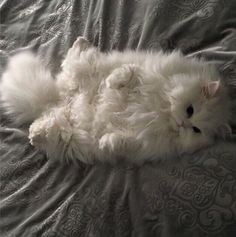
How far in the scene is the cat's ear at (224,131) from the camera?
1246mm

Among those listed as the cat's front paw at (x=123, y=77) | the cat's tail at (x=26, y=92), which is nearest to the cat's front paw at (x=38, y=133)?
the cat's tail at (x=26, y=92)

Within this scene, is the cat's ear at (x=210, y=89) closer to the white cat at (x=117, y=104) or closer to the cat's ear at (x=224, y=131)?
the white cat at (x=117, y=104)

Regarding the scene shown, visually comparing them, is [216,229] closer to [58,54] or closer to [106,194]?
[106,194]

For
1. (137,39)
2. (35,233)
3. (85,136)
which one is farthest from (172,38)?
(35,233)

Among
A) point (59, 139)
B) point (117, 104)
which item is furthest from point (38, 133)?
point (117, 104)

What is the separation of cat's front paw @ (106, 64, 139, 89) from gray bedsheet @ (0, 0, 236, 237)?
0.21m

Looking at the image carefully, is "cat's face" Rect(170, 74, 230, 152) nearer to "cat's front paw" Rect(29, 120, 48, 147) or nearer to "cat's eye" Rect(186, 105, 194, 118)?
"cat's eye" Rect(186, 105, 194, 118)

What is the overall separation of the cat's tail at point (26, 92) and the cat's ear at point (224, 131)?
2.31 ft

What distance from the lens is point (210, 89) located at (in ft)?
4.01

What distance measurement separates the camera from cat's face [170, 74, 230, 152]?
4.11 ft

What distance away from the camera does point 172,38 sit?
149cm

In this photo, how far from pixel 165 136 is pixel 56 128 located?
0.44 meters

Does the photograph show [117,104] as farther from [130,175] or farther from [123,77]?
[130,175]

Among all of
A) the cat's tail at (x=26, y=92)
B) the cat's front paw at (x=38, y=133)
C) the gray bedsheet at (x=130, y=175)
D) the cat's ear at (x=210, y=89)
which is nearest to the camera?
the gray bedsheet at (x=130, y=175)
